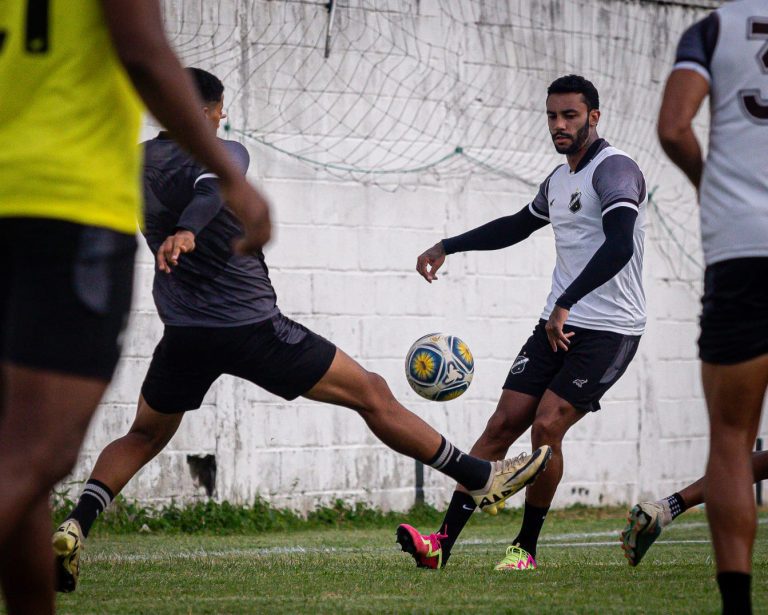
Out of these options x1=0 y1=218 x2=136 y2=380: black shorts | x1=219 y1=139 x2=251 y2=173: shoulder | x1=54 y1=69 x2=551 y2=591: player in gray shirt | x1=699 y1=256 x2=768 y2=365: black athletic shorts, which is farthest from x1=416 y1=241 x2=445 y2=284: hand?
x1=0 y1=218 x2=136 y2=380: black shorts

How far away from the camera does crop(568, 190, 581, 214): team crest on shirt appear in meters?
6.60

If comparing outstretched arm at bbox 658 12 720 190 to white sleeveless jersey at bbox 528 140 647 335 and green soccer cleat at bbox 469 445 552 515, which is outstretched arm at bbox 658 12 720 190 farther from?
white sleeveless jersey at bbox 528 140 647 335

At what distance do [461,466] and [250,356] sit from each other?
1.05 meters

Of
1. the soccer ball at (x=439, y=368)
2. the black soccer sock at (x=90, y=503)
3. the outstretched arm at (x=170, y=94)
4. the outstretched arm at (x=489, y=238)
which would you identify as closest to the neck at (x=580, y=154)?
the outstretched arm at (x=489, y=238)

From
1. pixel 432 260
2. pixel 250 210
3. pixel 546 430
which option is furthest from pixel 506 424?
pixel 250 210

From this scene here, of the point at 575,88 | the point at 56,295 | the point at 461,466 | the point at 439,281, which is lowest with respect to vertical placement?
the point at 461,466

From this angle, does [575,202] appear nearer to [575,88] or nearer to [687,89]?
[575,88]

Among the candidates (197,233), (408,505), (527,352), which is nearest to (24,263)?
(197,233)

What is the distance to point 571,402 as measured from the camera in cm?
632

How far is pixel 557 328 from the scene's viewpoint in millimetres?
6199

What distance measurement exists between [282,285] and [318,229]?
0.52 meters

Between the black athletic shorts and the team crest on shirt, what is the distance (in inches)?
114

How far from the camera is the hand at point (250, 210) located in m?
2.77

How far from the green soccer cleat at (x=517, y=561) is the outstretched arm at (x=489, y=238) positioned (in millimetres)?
1475
